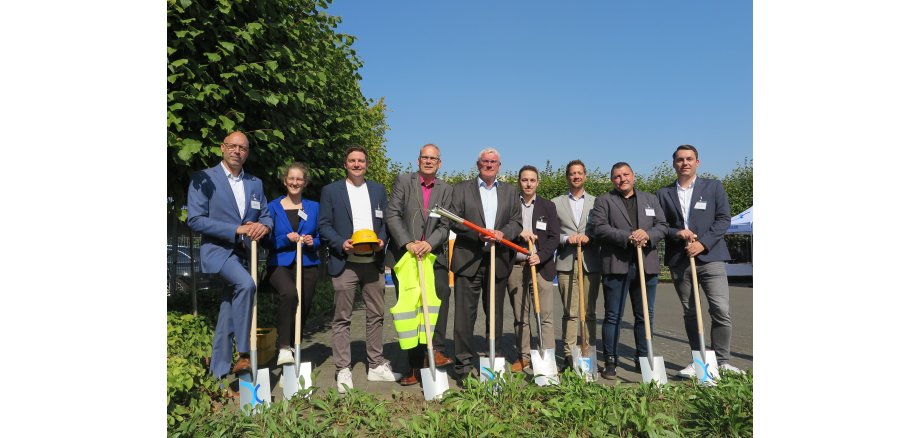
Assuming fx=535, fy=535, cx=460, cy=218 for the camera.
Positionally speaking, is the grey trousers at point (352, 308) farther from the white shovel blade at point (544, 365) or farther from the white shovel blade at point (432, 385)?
the white shovel blade at point (544, 365)

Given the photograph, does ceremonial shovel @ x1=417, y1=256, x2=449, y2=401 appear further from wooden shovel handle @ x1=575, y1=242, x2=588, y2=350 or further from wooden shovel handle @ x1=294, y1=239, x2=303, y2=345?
wooden shovel handle @ x1=575, y1=242, x2=588, y2=350

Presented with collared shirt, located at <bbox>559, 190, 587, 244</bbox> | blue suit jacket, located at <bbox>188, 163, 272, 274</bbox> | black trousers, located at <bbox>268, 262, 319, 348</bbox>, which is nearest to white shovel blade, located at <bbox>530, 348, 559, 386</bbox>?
collared shirt, located at <bbox>559, 190, 587, 244</bbox>

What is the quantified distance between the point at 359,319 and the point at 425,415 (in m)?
7.20

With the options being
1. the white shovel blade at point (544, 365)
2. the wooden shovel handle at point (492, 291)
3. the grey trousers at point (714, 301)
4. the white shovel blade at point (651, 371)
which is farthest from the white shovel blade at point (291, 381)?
the grey trousers at point (714, 301)

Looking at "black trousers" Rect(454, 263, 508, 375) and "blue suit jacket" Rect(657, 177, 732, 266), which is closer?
"black trousers" Rect(454, 263, 508, 375)

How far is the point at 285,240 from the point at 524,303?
2648mm

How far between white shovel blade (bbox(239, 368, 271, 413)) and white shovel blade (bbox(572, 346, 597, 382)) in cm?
277

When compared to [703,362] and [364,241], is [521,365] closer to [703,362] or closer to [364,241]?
[703,362]

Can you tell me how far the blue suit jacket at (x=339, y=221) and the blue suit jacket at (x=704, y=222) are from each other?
3053 mm

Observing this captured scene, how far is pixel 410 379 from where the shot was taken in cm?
529

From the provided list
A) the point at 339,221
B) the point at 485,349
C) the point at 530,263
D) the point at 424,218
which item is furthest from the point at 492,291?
the point at 485,349

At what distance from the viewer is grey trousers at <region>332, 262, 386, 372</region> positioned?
5262mm

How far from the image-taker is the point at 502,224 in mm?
5473

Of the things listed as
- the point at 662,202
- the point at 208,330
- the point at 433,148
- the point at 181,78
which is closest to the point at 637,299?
the point at 662,202
